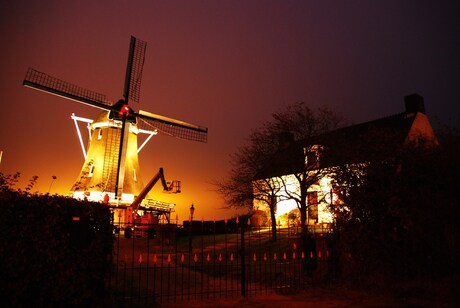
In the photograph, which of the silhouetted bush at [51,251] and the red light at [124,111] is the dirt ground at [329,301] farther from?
the red light at [124,111]

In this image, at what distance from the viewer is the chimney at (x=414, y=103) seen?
93.3 ft

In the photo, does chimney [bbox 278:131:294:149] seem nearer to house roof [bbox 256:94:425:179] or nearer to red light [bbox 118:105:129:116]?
house roof [bbox 256:94:425:179]

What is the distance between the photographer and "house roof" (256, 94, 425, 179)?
1072 centimetres

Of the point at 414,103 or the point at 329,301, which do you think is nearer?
the point at 329,301

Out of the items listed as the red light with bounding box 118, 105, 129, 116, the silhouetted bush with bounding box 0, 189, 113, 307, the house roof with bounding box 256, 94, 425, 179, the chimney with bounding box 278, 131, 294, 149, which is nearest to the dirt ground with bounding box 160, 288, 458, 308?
the silhouetted bush with bounding box 0, 189, 113, 307

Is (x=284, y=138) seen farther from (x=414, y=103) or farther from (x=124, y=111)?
(x=124, y=111)

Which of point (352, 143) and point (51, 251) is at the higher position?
point (352, 143)

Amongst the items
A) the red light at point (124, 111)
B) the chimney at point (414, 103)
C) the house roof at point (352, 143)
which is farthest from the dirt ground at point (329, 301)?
the red light at point (124, 111)

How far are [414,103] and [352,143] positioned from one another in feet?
64.8

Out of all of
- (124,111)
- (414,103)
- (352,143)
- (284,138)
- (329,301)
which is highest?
(124,111)

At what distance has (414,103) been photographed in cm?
2850

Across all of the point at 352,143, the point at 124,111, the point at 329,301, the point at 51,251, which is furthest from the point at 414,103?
the point at 51,251

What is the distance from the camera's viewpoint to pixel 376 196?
9.90 metres

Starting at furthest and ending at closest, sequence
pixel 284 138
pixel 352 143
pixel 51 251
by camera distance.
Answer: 1. pixel 284 138
2. pixel 352 143
3. pixel 51 251
